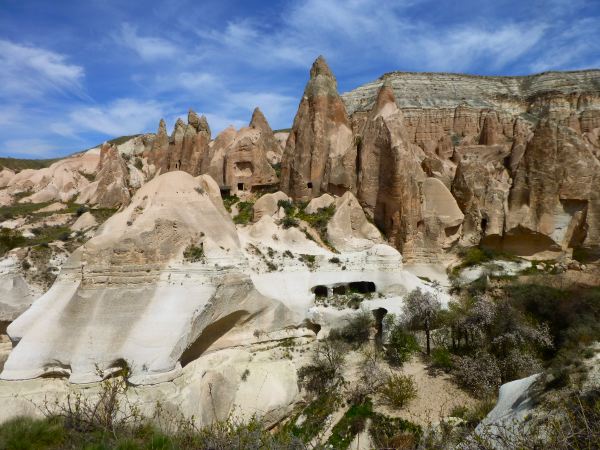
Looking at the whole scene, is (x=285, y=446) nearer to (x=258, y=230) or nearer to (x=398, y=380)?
(x=398, y=380)

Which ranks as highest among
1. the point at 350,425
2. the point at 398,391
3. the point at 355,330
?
the point at 355,330

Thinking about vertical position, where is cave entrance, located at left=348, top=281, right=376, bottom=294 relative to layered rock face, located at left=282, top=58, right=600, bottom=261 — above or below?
below

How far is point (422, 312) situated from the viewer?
13500mm

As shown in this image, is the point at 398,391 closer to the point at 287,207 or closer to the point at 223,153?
the point at 287,207

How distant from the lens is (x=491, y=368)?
36.6ft

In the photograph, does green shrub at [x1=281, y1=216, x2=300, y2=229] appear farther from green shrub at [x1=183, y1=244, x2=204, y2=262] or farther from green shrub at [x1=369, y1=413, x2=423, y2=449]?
green shrub at [x1=369, y1=413, x2=423, y2=449]

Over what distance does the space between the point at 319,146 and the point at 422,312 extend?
11.1m

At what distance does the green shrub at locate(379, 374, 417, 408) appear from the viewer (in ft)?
36.1

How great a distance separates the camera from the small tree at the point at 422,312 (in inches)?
532

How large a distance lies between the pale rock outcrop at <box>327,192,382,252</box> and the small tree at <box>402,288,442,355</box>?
11.5 feet

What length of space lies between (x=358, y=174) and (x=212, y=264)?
33.9 feet

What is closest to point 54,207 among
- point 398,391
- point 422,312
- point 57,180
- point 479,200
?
point 57,180

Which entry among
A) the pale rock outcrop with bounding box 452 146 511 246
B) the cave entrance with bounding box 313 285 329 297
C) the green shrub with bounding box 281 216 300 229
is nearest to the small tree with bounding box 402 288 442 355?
the cave entrance with bounding box 313 285 329 297

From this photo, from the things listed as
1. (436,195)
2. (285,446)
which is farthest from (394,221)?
(285,446)
